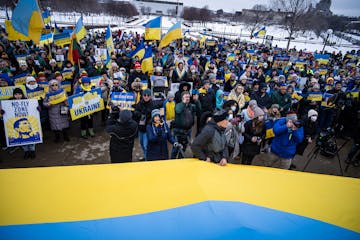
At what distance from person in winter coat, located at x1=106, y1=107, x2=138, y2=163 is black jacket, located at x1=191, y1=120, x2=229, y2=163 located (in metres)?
1.32

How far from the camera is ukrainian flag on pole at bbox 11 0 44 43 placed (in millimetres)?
6492

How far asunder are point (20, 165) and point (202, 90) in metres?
5.22

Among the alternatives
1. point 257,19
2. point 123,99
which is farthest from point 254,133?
point 257,19

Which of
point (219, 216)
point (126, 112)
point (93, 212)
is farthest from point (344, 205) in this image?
point (126, 112)

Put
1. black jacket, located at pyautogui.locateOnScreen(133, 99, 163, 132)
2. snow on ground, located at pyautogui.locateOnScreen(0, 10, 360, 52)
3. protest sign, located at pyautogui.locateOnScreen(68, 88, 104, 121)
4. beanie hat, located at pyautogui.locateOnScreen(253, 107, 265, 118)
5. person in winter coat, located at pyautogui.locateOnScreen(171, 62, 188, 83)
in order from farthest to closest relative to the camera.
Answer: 1. snow on ground, located at pyautogui.locateOnScreen(0, 10, 360, 52)
2. person in winter coat, located at pyautogui.locateOnScreen(171, 62, 188, 83)
3. protest sign, located at pyautogui.locateOnScreen(68, 88, 104, 121)
4. black jacket, located at pyautogui.locateOnScreen(133, 99, 163, 132)
5. beanie hat, located at pyautogui.locateOnScreen(253, 107, 265, 118)

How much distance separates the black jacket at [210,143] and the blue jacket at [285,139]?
5.45 feet

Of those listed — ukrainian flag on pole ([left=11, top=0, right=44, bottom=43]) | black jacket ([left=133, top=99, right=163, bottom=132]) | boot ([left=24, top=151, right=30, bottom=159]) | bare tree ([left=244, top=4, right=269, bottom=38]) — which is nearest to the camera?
black jacket ([left=133, top=99, right=163, bottom=132])

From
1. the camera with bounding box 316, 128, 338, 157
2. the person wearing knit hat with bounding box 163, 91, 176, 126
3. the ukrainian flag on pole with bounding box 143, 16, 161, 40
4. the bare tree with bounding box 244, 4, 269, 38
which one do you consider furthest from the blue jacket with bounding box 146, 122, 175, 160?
the bare tree with bounding box 244, 4, 269, 38

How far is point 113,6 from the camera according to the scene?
71.8 m

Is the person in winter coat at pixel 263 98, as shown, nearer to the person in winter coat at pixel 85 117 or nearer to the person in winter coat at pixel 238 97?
the person in winter coat at pixel 238 97

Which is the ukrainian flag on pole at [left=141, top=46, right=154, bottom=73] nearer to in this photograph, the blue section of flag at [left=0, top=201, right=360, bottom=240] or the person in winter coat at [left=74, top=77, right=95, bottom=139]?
the person in winter coat at [left=74, top=77, right=95, bottom=139]

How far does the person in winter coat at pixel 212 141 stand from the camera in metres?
3.16

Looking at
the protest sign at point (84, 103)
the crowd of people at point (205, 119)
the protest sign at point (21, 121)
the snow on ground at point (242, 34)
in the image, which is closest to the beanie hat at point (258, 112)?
the crowd of people at point (205, 119)

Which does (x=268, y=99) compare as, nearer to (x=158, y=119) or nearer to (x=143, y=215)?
(x=158, y=119)
